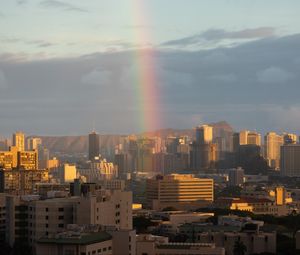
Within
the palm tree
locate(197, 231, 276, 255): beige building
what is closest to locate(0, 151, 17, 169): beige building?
locate(197, 231, 276, 255): beige building

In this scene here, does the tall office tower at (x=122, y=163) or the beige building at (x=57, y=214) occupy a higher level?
the tall office tower at (x=122, y=163)

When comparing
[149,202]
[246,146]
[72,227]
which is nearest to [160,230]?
[72,227]

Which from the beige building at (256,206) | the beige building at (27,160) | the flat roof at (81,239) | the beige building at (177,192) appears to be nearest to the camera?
the flat roof at (81,239)

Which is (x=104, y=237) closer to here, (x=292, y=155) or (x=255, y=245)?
(x=255, y=245)

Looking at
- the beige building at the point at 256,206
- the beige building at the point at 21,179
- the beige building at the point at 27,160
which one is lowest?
the beige building at the point at 256,206

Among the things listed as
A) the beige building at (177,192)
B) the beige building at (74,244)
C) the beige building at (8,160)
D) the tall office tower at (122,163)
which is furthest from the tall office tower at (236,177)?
the beige building at (74,244)

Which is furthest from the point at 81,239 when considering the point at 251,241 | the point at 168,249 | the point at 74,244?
Result: the point at 251,241

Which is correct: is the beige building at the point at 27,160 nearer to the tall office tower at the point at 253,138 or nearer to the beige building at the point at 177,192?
the beige building at the point at 177,192

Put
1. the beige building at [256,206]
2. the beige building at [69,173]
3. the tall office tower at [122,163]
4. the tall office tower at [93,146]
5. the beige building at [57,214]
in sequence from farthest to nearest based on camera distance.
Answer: the tall office tower at [93,146]
the tall office tower at [122,163]
the beige building at [69,173]
the beige building at [256,206]
the beige building at [57,214]
